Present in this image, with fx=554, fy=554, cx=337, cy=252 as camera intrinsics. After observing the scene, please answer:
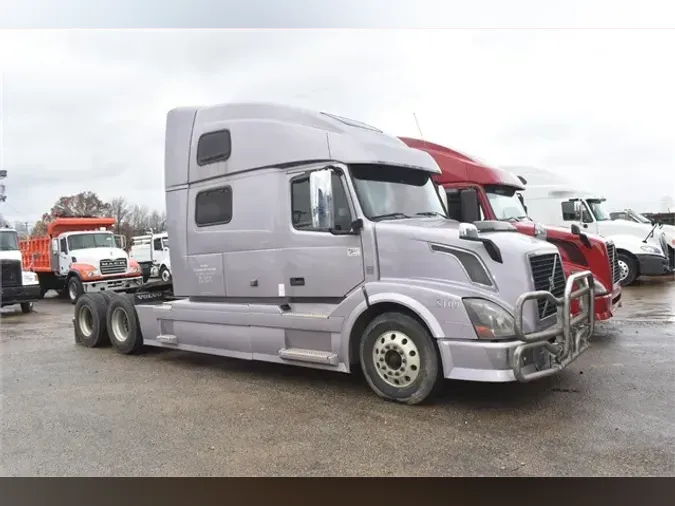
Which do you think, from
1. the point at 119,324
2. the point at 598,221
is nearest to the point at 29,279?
the point at 119,324

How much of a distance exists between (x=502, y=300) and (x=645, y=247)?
34.6 feet

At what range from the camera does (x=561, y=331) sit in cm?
477

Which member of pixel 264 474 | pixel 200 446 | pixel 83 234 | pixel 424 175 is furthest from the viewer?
pixel 83 234

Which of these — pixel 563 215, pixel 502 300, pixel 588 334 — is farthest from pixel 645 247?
pixel 502 300

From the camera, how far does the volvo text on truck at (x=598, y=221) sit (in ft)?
43.1

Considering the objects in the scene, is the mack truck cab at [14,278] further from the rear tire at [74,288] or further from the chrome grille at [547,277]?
the chrome grille at [547,277]

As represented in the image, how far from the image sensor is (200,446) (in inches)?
164

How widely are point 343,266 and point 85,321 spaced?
5.19 metres

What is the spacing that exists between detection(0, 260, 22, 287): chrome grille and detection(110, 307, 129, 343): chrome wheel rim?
7484mm

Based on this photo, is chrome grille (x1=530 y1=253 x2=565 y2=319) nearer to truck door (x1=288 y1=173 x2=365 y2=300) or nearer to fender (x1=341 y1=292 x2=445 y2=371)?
fender (x1=341 y1=292 x2=445 y2=371)

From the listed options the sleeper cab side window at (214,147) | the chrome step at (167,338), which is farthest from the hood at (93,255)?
the sleeper cab side window at (214,147)

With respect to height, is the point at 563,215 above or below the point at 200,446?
above

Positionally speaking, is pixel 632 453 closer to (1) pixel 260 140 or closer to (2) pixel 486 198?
(1) pixel 260 140

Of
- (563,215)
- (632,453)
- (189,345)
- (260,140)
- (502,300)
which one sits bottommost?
(632,453)
